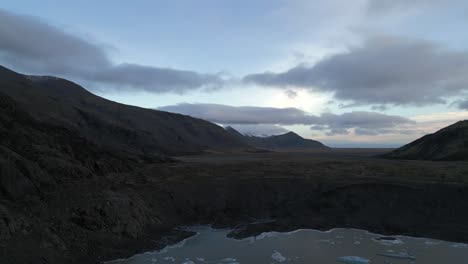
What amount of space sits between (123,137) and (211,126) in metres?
71.9

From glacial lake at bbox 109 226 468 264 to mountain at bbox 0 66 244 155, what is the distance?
41.7 meters

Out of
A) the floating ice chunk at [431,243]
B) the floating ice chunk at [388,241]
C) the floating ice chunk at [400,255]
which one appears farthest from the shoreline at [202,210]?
the floating ice chunk at [400,255]

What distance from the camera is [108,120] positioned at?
308 feet

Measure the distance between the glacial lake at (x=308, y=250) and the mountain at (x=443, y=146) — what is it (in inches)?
1524

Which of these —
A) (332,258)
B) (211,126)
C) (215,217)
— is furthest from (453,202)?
(211,126)

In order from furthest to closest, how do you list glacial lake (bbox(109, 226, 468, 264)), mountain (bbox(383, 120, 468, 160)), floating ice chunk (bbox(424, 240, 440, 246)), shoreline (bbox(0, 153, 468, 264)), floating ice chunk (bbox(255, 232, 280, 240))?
mountain (bbox(383, 120, 468, 160)) < floating ice chunk (bbox(255, 232, 280, 240)) < floating ice chunk (bbox(424, 240, 440, 246)) < glacial lake (bbox(109, 226, 468, 264)) < shoreline (bbox(0, 153, 468, 264))

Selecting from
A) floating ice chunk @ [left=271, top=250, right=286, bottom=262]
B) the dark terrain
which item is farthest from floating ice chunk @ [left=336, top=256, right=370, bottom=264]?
the dark terrain

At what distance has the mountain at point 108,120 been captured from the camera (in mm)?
69938

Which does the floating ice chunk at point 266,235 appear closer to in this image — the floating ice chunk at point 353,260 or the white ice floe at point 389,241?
the floating ice chunk at point 353,260

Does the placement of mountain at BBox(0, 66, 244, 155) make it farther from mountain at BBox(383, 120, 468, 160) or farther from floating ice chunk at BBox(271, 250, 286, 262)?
mountain at BBox(383, 120, 468, 160)

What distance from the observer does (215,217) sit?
22859mm

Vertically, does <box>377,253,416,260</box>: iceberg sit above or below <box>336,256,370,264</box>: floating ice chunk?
above

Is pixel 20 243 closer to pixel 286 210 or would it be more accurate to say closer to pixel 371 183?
pixel 286 210

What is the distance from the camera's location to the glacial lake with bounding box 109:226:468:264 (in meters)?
15.4
